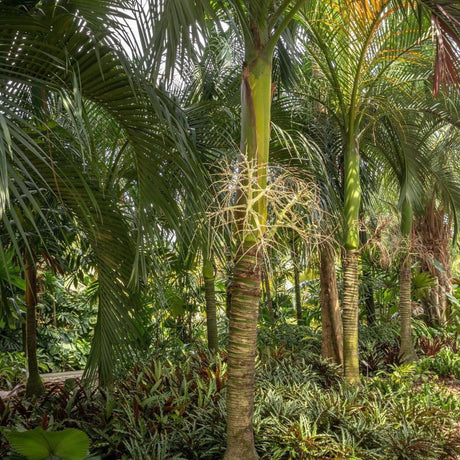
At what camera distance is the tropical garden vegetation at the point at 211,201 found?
3072 mm

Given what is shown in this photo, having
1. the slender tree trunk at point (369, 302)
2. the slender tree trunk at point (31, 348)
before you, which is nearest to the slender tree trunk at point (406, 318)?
the slender tree trunk at point (369, 302)

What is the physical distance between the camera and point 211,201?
3.72 metres

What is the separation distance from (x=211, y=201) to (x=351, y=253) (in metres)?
2.19

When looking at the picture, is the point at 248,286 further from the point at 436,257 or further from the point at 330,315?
the point at 436,257

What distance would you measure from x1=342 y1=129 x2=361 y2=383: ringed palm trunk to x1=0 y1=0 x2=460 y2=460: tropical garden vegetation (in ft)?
0.07

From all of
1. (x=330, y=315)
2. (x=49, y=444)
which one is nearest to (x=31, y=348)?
(x=49, y=444)

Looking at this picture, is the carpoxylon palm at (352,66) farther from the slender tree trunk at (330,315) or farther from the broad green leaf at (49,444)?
the broad green leaf at (49,444)

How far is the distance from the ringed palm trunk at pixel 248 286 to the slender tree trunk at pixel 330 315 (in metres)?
3.68

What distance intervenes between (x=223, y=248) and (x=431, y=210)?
7396mm

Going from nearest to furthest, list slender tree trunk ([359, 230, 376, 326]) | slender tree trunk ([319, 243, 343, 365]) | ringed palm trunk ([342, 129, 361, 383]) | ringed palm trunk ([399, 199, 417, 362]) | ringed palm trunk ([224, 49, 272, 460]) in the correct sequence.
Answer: ringed palm trunk ([224, 49, 272, 460]) → ringed palm trunk ([342, 129, 361, 383]) → slender tree trunk ([319, 243, 343, 365]) → ringed palm trunk ([399, 199, 417, 362]) → slender tree trunk ([359, 230, 376, 326])

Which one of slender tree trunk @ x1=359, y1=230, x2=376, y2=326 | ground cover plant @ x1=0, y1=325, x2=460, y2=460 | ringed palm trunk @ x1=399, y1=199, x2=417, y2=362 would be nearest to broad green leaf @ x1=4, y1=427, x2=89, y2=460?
ground cover plant @ x1=0, y1=325, x2=460, y2=460

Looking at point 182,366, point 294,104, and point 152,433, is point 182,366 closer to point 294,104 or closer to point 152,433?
point 152,433

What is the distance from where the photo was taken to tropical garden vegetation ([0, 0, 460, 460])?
307 centimetres

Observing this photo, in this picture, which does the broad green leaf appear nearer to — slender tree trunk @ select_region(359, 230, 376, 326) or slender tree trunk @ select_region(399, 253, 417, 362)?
slender tree trunk @ select_region(399, 253, 417, 362)
